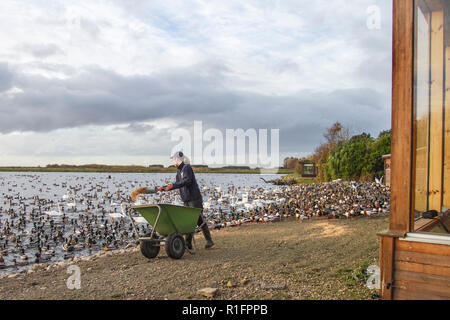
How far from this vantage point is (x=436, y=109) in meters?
6.05

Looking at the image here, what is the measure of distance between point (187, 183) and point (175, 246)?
1225 millimetres

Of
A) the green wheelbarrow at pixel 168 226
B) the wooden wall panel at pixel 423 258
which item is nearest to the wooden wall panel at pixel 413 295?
the wooden wall panel at pixel 423 258

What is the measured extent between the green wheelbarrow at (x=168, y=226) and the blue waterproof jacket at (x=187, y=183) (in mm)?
382

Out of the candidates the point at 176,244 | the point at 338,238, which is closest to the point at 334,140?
the point at 338,238

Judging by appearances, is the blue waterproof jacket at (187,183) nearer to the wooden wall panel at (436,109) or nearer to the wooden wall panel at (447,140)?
the wooden wall panel at (436,109)

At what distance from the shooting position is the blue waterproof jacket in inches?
282

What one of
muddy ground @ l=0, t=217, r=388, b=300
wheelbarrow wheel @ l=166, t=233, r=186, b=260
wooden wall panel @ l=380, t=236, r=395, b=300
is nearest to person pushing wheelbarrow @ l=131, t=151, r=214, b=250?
wheelbarrow wheel @ l=166, t=233, r=186, b=260

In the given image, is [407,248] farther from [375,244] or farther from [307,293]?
[375,244]

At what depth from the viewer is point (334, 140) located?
3959cm

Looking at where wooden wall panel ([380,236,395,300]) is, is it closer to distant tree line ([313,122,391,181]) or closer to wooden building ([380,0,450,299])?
wooden building ([380,0,450,299])

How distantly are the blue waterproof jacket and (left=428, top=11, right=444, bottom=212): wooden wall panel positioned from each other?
4.22 metres

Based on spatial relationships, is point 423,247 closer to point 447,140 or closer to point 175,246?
point 447,140

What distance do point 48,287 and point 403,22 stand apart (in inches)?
247
